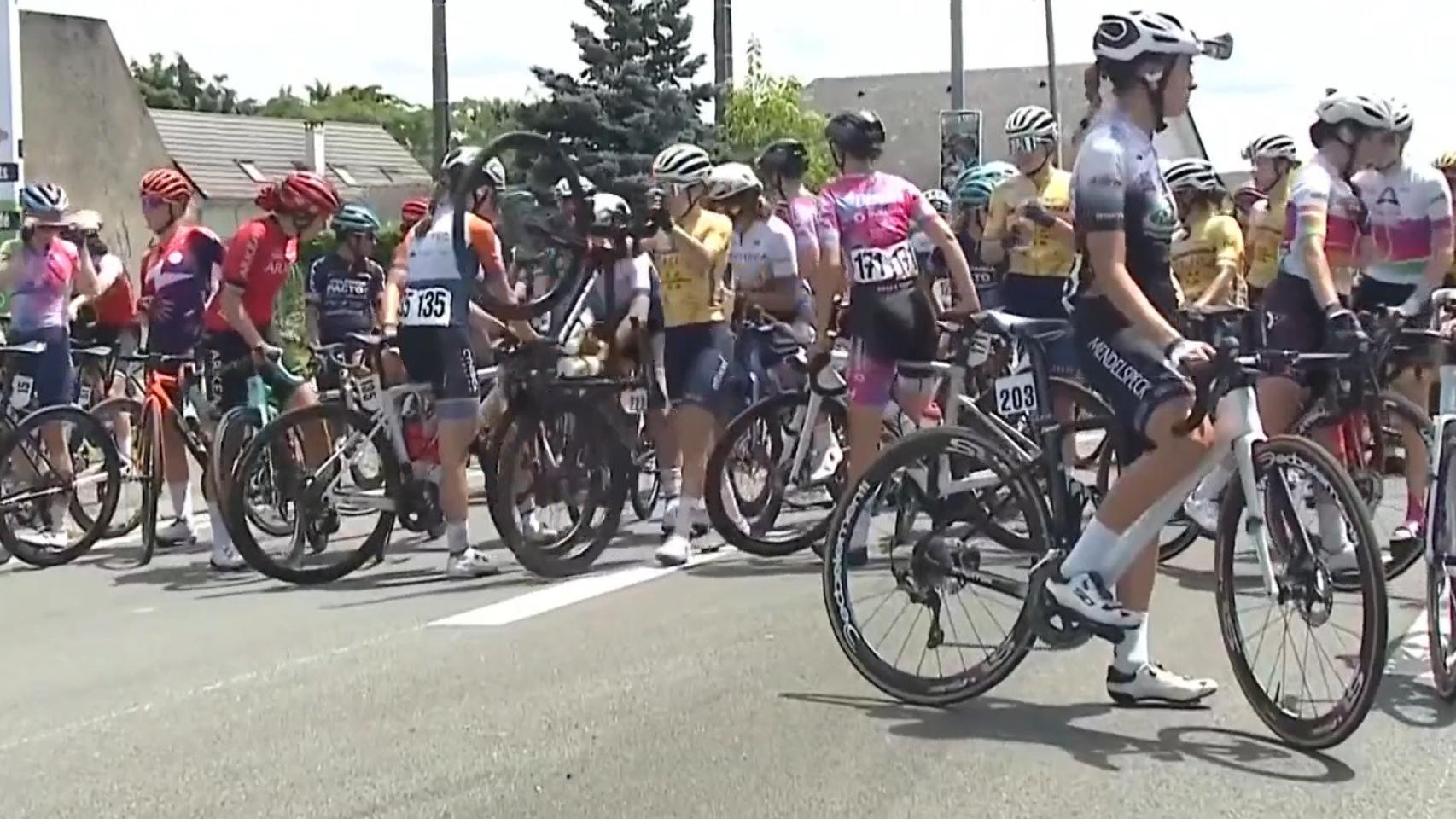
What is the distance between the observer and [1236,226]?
10.7 m

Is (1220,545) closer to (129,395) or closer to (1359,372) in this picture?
(1359,372)

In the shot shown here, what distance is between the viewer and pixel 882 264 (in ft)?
28.9

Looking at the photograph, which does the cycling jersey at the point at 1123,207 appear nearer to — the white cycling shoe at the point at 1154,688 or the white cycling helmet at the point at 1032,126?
the white cycling shoe at the point at 1154,688

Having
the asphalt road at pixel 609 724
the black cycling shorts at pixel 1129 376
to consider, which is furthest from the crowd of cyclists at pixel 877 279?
the asphalt road at pixel 609 724

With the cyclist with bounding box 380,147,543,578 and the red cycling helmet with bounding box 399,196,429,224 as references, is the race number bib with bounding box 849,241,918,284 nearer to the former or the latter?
the cyclist with bounding box 380,147,543,578

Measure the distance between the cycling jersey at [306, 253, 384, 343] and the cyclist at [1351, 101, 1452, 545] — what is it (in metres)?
6.17

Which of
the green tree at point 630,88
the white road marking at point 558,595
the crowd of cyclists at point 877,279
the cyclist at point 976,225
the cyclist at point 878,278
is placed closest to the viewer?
the crowd of cyclists at point 877,279

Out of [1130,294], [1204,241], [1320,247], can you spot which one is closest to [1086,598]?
[1130,294]

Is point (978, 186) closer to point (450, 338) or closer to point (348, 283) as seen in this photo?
point (348, 283)

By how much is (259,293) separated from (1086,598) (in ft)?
16.9

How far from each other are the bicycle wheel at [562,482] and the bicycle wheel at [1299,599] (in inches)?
150

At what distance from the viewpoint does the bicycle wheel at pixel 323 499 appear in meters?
8.91

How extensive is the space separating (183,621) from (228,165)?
6946 centimetres

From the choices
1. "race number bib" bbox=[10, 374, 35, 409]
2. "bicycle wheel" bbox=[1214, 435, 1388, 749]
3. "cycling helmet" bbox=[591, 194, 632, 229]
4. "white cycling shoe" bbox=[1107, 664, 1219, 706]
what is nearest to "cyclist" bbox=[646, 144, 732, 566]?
"cycling helmet" bbox=[591, 194, 632, 229]
